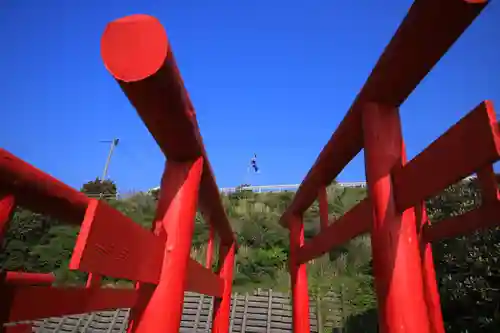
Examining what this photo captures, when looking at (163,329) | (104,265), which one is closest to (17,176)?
(104,265)

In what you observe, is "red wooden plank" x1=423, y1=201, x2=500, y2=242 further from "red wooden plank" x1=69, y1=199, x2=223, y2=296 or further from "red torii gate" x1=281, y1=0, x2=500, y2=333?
"red wooden plank" x1=69, y1=199, x2=223, y2=296

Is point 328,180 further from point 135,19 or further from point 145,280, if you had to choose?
point 135,19

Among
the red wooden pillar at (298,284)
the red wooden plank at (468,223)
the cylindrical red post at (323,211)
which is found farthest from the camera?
the red wooden pillar at (298,284)

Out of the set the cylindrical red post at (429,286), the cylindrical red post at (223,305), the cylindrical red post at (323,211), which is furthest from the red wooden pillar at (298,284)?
the cylindrical red post at (429,286)

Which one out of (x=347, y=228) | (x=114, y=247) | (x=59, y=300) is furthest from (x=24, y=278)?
(x=347, y=228)

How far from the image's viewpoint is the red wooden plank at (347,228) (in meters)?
1.35

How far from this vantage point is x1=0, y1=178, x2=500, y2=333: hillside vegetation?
4078mm

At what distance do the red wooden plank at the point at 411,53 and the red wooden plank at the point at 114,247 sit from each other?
1.01m

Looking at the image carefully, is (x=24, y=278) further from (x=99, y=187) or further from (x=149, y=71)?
(x=99, y=187)

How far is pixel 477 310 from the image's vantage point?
4.03 metres

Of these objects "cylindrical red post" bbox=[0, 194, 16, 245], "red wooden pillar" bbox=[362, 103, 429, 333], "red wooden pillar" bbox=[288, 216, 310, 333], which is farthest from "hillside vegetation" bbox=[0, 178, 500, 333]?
"red wooden pillar" bbox=[362, 103, 429, 333]

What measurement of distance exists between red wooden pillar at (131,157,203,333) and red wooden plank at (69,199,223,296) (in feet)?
0.18

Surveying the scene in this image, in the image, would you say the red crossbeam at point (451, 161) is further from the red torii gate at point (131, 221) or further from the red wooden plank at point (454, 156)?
the red torii gate at point (131, 221)

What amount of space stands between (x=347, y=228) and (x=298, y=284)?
5.12 ft
